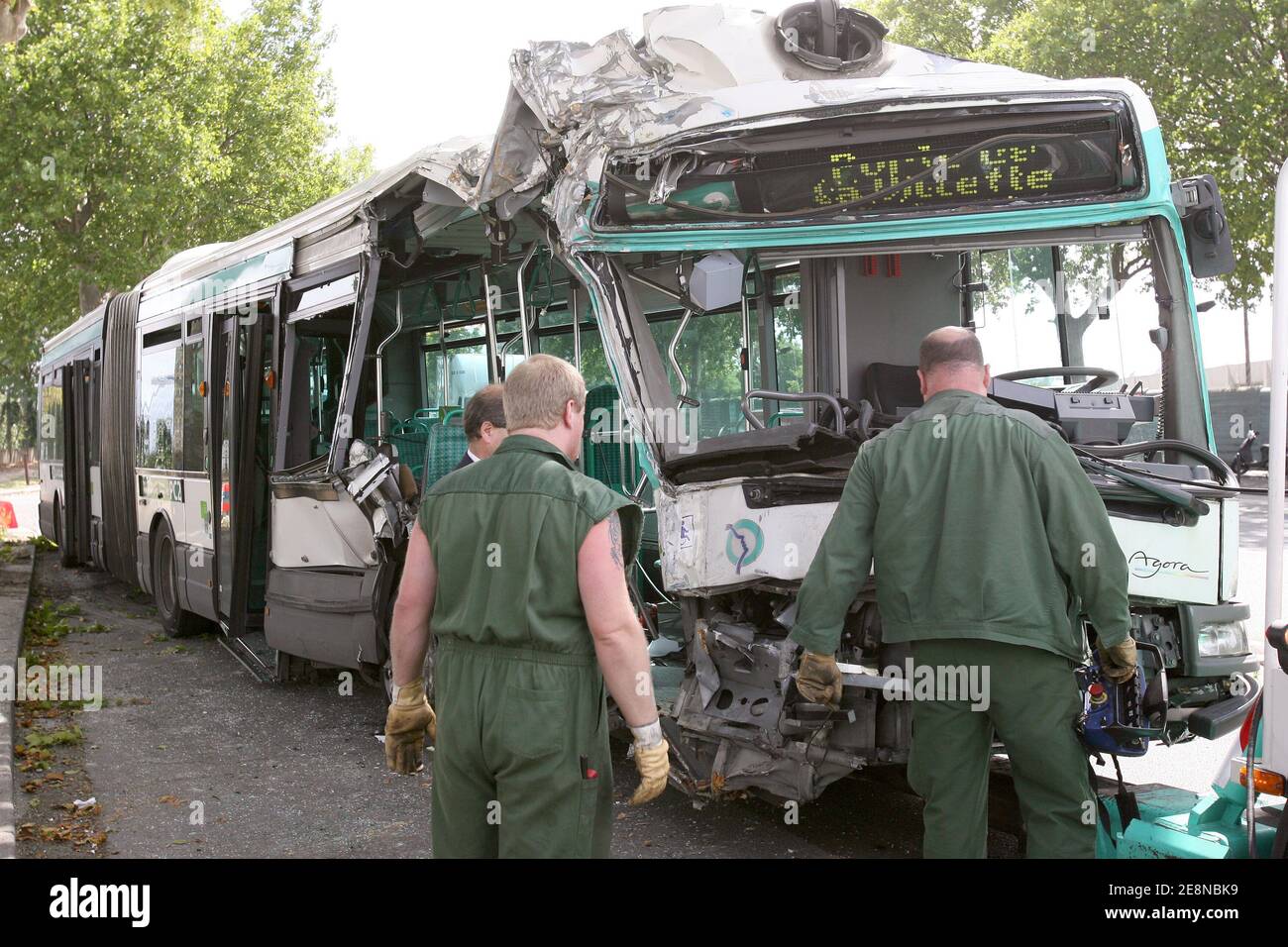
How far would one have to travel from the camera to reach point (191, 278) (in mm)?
10398

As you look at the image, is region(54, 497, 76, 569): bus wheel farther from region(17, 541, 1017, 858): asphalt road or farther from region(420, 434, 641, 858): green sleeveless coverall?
region(420, 434, 641, 858): green sleeveless coverall

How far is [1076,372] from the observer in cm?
559

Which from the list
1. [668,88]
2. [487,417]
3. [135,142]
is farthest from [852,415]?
[135,142]

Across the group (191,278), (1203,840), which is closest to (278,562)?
(191,278)

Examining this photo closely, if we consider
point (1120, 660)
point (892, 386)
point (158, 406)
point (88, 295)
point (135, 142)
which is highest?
point (135, 142)

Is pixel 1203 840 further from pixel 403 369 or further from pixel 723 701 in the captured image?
pixel 403 369

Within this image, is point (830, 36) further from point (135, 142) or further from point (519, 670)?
point (135, 142)

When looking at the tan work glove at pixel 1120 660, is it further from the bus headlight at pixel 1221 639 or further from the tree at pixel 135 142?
the tree at pixel 135 142

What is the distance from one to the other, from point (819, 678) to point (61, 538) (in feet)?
50.6

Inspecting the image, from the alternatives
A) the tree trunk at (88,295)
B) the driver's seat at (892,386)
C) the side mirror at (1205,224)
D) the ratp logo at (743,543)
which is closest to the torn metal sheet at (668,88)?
the side mirror at (1205,224)

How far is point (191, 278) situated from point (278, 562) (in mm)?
3303

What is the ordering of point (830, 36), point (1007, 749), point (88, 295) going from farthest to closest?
point (88, 295)
point (830, 36)
point (1007, 749)

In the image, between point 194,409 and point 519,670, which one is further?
point 194,409

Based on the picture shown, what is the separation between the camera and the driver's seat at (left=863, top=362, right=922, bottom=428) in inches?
225
